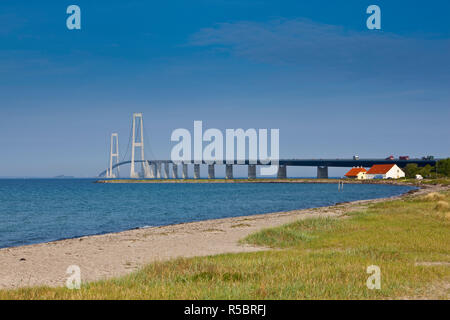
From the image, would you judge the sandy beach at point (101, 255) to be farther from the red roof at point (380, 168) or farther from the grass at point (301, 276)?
the red roof at point (380, 168)

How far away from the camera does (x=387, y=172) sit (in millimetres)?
179625

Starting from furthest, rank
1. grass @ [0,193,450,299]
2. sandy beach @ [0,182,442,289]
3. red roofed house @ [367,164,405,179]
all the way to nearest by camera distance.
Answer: red roofed house @ [367,164,405,179] < sandy beach @ [0,182,442,289] < grass @ [0,193,450,299]

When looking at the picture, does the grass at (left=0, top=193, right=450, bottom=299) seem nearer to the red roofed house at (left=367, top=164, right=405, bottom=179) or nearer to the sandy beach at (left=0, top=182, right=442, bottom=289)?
the sandy beach at (left=0, top=182, right=442, bottom=289)

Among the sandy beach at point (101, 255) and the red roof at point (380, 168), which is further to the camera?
the red roof at point (380, 168)

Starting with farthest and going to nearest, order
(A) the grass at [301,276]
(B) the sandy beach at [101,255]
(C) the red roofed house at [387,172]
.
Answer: (C) the red roofed house at [387,172]
(B) the sandy beach at [101,255]
(A) the grass at [301,276]

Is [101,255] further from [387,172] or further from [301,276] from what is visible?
[387,172]

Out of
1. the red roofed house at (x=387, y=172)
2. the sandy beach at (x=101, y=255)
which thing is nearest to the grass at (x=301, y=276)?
the sandy beach at (x=101, y=255)

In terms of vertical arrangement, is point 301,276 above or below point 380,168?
above

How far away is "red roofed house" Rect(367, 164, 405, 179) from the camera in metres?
180

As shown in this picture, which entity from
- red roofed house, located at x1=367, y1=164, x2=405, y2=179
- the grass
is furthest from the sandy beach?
red roofed house, located at x1=367, y1=164, x2=405, y2=179

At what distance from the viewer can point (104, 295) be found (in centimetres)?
964

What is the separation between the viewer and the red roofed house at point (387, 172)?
179625mm

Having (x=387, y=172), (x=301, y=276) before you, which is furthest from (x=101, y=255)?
(x=387, y=172)

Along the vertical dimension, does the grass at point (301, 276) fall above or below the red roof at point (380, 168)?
above
